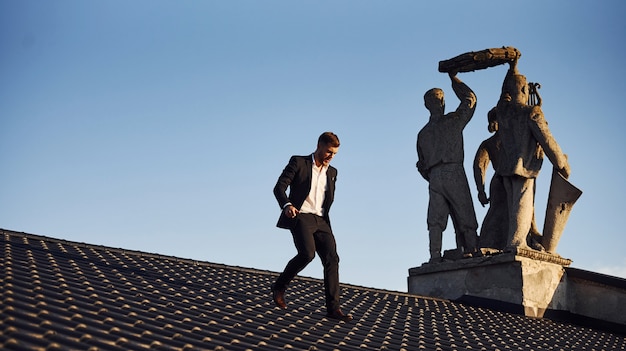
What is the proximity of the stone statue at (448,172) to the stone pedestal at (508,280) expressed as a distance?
0.54 meters

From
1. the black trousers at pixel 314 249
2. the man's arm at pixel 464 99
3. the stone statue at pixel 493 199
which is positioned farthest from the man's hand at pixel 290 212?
the man's arm at pixel 464 99

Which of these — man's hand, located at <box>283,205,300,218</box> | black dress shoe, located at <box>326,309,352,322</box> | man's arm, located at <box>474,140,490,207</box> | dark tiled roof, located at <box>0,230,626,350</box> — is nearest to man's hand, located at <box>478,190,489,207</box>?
man's arm, located at <box>474,140,490,207</box>

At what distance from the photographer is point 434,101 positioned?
664 inches

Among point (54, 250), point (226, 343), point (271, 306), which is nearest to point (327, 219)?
point (271, 306)

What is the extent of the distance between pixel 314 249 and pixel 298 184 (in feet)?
1.89

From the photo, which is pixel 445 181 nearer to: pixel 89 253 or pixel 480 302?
pixel 480 302

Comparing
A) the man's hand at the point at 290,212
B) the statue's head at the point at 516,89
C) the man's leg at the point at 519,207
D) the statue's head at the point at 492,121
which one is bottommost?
the man's hand at the point at 290,212

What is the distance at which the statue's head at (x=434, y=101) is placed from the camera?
16875 millimetres

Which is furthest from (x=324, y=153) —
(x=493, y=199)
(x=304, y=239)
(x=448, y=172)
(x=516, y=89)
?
(x=493, y=199)

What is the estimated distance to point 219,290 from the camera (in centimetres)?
1095

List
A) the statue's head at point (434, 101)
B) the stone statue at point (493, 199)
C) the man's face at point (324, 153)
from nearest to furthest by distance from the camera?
1. the man's face at point (324, 153)
2. the stone statue at point (493, 199)
3. the statue's head at point (434, 101)

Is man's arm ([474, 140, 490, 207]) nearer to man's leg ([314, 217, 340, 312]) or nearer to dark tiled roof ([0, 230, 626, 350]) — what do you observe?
dark tiled roof ([0, 230, 626, 350])

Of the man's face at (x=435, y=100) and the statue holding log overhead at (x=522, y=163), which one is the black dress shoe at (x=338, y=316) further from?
the man's face at (x=435, y=100)

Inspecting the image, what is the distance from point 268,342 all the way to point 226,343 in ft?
1.74
